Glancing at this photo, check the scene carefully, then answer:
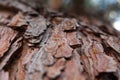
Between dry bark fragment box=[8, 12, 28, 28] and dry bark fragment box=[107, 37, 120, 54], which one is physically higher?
dry bark fragment box=[8, 12, 28, 28]

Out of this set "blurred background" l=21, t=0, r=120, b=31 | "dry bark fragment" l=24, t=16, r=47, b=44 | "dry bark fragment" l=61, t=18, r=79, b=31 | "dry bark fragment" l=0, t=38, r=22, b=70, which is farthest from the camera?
"blurred background" l=21, t=0, r=120, b=31

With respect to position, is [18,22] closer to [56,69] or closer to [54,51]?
[54,51]

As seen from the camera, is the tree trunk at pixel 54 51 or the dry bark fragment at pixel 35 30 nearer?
the tree trunk at pixel 54 51

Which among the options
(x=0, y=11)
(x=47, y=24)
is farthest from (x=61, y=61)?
(x=0, y=11)

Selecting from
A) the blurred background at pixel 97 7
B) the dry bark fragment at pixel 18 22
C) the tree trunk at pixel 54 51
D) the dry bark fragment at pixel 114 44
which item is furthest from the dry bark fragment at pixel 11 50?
the blurred background at pixel 97 7

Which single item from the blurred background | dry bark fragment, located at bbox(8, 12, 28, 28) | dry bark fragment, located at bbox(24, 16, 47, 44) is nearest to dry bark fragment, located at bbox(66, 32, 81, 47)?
dry bark fragment, located at bbox(24, 16, 47, 44)

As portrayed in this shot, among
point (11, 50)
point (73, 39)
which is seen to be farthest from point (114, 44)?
point (11, 50)

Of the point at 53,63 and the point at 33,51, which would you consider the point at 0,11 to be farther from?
the point at 53,63

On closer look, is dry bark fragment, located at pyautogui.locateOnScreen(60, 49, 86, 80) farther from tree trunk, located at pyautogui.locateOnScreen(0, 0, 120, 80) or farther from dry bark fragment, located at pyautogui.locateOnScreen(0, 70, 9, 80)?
dry bark fragment, located at pyautogui.locateOnScreen(0, 70, 9, 80)

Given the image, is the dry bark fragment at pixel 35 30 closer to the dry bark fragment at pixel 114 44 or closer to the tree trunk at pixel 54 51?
the tree trunk at pixel 54 51
